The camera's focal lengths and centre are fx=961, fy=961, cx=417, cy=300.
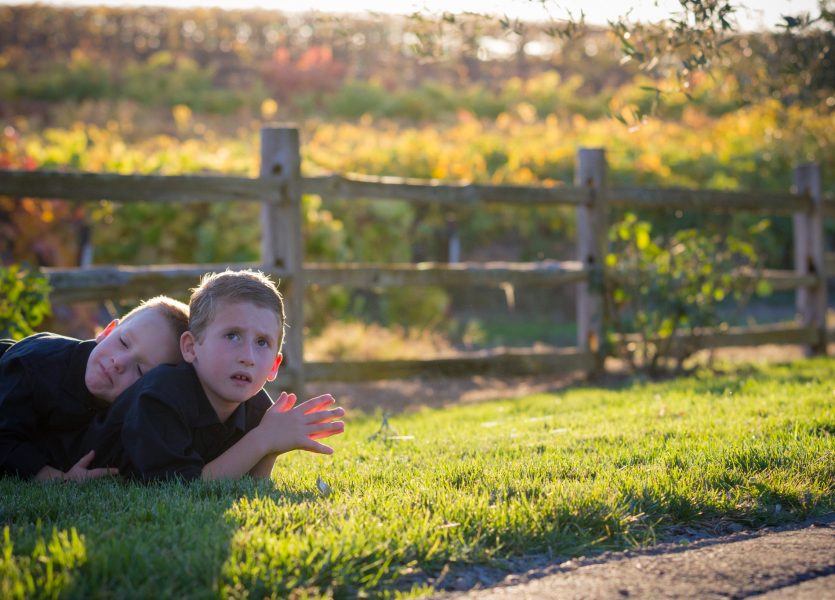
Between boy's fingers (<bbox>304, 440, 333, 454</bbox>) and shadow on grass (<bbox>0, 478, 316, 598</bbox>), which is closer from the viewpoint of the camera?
shadow on grass (<bbox>0, 478, 316, 598</bbox>)

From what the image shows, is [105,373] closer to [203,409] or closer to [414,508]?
[203,409]

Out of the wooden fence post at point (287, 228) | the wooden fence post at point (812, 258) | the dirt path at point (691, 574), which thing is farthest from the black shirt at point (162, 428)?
the wooden fence post at point (812, 258)

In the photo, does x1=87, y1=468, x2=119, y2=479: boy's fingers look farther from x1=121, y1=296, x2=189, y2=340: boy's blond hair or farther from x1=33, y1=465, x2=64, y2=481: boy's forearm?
x1=121, y1=296, x2=189, y2=340: boy's blond hair

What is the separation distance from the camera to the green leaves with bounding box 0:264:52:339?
5.12 meters

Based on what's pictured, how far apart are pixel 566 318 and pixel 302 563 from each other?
397 inches

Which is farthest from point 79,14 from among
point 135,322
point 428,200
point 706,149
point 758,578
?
point 758,578

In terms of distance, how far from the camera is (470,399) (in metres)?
7.45

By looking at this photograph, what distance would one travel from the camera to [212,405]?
11.5ft

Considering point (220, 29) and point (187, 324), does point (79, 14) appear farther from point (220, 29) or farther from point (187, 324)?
point (187, 324)

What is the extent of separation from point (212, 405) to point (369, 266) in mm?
3659

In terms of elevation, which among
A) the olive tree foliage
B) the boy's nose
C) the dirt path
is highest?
the olive tree foliage

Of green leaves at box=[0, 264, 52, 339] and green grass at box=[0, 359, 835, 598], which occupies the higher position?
green leaves at box=[0, 264, 52, 339]

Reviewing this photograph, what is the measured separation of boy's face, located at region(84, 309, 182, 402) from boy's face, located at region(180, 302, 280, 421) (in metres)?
0.26

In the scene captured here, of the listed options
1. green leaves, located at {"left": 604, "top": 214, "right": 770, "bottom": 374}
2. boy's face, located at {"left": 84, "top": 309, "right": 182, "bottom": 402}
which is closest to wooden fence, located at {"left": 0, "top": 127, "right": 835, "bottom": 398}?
green leaves, located at {"left": 604, "top": 214, "right": 770, "bottom": 374}
